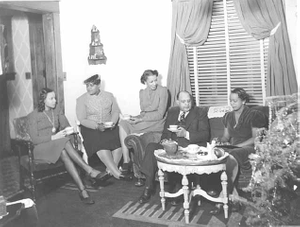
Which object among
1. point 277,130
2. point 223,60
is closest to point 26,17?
point 223,60

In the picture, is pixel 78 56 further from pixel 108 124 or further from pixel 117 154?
pixel 117 154

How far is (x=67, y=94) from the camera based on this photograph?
5.12 m

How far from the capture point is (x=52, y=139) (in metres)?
3.79

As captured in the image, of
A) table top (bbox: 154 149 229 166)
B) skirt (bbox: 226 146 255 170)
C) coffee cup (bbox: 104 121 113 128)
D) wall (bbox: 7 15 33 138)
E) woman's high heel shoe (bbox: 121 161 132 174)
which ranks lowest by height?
woman's high heel shoe (bbox: 121 161 132 174)

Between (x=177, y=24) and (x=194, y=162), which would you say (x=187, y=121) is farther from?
(x=177, y=24)

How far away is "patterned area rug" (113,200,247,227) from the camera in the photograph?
2961 millimetres

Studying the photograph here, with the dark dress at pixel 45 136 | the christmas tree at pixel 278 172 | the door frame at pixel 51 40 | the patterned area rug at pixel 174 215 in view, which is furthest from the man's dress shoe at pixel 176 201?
the door frame at pixel 51 40

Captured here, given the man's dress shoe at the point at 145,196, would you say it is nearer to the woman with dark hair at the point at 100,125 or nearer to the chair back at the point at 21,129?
the woman with dark hair at the point at 100,125

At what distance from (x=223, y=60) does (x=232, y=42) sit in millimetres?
245

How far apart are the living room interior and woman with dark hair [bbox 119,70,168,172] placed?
13.6 inches

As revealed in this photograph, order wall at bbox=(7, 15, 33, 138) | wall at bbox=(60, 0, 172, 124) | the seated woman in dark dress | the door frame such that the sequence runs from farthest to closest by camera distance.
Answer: wall at bbox=(7, 15, 33, 138) → the door frame → wall at bbox=(60, 0, 172, 124) → the seated woman in dark dress

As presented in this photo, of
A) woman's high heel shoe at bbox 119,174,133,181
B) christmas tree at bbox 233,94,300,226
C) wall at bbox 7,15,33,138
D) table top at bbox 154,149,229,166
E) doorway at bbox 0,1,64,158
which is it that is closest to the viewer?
christmas tree at bbox 233,94,300,226

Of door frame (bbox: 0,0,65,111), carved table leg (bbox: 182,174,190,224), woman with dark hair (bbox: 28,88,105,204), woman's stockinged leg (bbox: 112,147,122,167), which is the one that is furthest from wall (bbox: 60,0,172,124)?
carved table leg (bbox: 182,174,190,224)

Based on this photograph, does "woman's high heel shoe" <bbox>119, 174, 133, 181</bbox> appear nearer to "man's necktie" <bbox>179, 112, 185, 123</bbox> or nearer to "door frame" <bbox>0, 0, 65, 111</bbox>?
"man's necktie" <bbox>179, 112, 185, 123</bbox>
